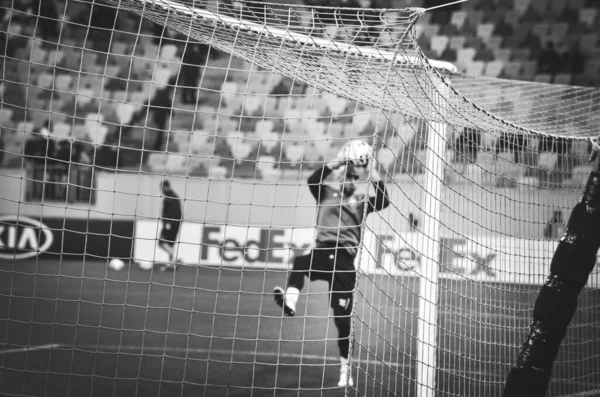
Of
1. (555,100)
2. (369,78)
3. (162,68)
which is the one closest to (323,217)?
(369,78)

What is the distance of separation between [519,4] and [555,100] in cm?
953

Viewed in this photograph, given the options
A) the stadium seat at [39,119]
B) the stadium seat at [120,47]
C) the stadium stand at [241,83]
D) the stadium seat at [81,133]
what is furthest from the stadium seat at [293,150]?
the stadium seat at [39,119]

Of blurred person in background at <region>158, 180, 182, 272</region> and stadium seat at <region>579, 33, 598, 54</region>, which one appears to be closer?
blurred person in background at <region>158, 180, 182, 272</region>

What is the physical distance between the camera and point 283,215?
455 inches

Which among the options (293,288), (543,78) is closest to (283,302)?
(293,288)

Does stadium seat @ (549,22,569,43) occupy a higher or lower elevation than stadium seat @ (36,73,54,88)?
higher

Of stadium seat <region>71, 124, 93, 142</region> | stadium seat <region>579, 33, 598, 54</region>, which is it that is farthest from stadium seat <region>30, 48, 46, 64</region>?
stadium seat <region>579, 33, 598, 54</region>

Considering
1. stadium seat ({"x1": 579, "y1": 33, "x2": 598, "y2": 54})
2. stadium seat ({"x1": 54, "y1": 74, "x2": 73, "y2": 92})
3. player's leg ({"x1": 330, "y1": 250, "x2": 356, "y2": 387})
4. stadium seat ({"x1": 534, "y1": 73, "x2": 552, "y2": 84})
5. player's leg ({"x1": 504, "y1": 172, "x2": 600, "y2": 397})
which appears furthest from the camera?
stadium seat ({"x1": 54, "y1": 74, "x2": 73, "y2": 92})

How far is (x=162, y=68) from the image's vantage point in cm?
1413

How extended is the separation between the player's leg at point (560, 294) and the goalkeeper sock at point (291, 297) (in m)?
2.05

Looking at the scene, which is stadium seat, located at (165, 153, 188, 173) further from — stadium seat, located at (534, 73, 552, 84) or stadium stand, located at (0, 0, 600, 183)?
stadium seat, located at (534, 73, 552, 84)

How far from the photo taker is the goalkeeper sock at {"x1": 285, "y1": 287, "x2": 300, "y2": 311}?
4168 mm

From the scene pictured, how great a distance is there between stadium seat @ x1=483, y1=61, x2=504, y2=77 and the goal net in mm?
2120

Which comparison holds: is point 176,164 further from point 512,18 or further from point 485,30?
point 512,18
